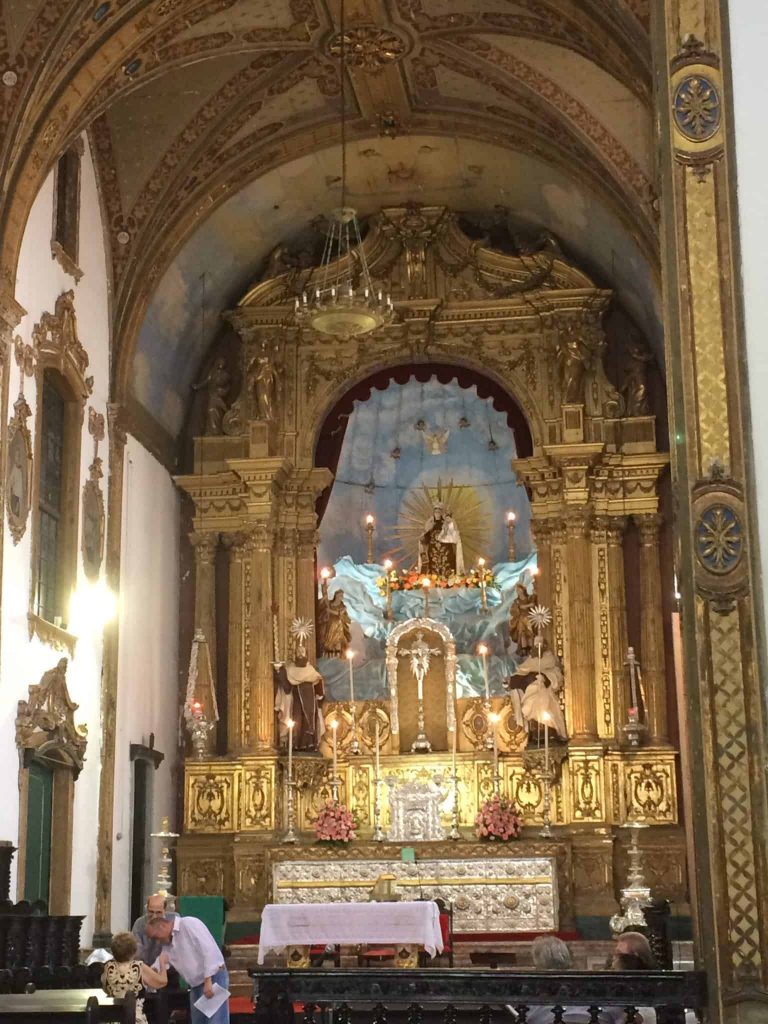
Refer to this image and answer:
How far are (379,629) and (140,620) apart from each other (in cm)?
309

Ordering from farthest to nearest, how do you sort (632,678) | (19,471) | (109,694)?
(632,678) < (109,694) < (19,471)

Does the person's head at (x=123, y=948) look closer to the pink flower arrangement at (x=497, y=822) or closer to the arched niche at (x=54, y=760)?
the arched niche at (x=54, y=760)

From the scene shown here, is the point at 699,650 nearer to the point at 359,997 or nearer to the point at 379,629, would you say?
the point at 359,997

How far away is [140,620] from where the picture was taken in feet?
57.2

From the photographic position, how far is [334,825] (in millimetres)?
17062

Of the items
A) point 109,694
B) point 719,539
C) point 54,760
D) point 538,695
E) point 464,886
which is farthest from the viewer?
point 538,695

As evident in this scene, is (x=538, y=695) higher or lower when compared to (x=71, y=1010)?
higher

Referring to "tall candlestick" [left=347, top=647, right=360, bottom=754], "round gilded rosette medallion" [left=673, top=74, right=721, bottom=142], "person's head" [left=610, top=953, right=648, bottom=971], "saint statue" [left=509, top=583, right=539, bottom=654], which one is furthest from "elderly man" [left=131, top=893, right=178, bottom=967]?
"saint statue" [left=509, top=583, right=539, bottom=654]

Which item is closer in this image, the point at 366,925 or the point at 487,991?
the point at 487,991

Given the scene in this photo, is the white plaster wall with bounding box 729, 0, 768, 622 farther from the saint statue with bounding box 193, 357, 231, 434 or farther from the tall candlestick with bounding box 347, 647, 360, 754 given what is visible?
the saint statue with bounding box 193, 357, 231, 434

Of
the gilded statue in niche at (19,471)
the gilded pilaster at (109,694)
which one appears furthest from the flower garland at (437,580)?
the gilded statue in niche at (19,471)

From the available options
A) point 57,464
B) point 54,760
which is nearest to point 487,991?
point 54,760

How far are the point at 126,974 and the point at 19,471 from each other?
693 centimetres

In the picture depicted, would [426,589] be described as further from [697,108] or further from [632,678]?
[697,108]
